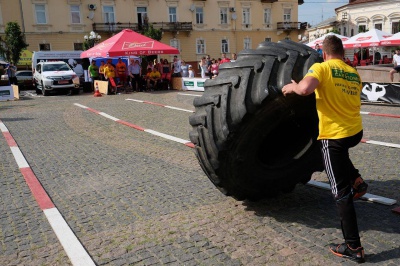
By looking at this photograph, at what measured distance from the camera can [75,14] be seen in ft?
149

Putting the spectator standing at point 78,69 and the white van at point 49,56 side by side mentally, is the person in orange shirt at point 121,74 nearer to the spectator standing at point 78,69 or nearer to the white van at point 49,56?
the spectator standing at point 78,69

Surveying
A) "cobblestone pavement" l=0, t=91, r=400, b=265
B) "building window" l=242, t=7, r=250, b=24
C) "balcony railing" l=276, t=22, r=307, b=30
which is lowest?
"cobblestone pavement" l=0, t=91, r=400, b=265

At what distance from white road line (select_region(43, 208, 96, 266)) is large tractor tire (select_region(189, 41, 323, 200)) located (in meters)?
1.45

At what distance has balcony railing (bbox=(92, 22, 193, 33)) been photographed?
151 ft

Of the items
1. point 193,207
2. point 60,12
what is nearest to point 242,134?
point 193,207

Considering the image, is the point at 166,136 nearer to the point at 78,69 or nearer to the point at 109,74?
the point at 109,74

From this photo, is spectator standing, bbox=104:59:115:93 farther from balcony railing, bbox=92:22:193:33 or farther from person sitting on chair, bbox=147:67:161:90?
balcony railing, bbox=92:22:193:33

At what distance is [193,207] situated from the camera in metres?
4.53

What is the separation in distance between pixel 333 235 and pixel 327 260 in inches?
19.1

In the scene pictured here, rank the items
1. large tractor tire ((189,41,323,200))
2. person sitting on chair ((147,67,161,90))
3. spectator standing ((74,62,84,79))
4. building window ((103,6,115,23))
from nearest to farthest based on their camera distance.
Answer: large tractor tire ((189,41,323,200))
person sitting on chair ((147,67,161,90))
spectator standing ((74,62,84,79))
building window ((103,6,115,23))

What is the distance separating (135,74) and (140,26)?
92.4 feet

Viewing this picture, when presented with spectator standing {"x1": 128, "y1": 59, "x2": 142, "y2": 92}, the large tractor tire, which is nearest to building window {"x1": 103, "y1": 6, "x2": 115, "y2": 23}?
spectator standing {"x1": 128, "y1": 59, "x2": 142, "y2": 92}

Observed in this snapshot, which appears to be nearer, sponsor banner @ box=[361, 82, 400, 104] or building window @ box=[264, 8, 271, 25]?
sponsor banner @ box=[361, 82, 400, 104]

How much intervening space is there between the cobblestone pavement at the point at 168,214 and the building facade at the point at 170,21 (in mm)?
40888
